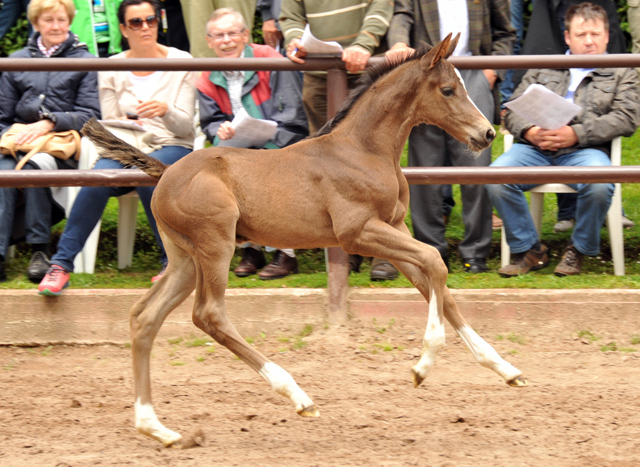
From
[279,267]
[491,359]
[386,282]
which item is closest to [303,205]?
[491,359]

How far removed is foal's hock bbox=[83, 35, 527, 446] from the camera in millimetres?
3645

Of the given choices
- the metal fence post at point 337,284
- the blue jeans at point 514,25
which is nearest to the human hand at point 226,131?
the metal fence post at point 337,284

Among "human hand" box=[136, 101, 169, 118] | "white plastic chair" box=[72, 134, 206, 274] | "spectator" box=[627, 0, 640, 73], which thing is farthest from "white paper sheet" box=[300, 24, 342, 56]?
"spectator" box=[627, 0, 640, 73]

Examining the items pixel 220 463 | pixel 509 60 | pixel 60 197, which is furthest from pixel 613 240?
pixel 60 197

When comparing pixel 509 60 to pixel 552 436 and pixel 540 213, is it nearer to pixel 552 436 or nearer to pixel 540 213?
pixel 540 213

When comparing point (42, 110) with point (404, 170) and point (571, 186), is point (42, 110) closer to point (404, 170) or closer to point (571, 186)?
point (404, 170)

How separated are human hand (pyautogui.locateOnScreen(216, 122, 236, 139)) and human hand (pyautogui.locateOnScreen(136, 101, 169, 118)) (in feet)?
1.50

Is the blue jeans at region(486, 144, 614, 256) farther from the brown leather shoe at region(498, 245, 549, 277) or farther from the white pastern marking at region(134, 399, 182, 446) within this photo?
the white pastern marking at region(134, 399, 182, 446)

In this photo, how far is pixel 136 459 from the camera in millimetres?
3523

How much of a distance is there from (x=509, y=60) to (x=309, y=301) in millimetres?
1853

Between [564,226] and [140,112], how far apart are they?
3.24 m

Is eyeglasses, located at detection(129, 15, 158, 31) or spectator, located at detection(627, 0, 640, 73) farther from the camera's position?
spectator, located at detection(627, 0, 640, 73)

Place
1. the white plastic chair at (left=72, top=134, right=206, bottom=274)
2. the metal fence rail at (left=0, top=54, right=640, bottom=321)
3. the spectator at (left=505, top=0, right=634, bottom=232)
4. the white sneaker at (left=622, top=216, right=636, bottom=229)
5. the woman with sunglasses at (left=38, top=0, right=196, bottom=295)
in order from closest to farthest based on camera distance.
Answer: the metal fence rail at (left=0, top=54, right=640, bottom=321) < the woman with sunglasses at (left=38, top=0, right=196, bottom=295) < the white plastic chair at (left=72, top=134, right=206, bottom=274) < the white sneaker at (left=622, top=216, right=636, bottom=229) < the spectator at (left=505, top=0, right=634, bottom=232)

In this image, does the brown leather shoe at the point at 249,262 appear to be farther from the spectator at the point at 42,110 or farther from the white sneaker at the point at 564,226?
the white sneaker at the point at 564,226
